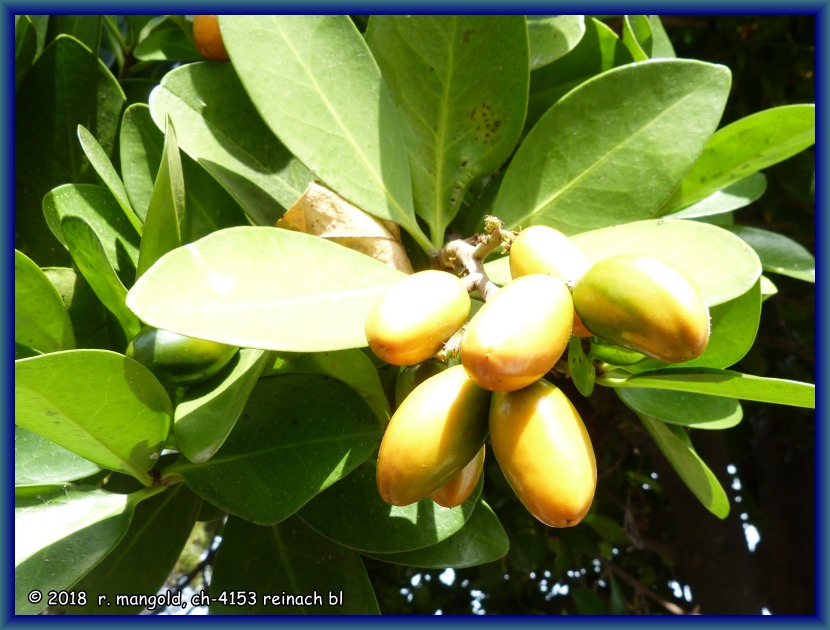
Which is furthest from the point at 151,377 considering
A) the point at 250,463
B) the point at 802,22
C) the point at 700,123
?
the point at 802,22

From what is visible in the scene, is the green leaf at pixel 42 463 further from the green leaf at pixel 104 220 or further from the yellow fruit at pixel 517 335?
the yellow fruit at pixel 517 335

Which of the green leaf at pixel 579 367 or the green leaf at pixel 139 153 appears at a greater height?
the green leaf at pixel 139 153

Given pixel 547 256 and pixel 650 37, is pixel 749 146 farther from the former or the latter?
pixel 547 256

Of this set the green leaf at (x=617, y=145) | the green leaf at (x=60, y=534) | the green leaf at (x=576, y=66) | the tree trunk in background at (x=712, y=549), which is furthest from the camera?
the tree trunk in background at (x=712, y=549)

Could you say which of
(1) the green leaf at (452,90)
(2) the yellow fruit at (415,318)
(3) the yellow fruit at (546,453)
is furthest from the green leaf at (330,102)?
(3) the yellow fruit at (546,453)

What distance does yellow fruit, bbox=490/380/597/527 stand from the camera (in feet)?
2.08

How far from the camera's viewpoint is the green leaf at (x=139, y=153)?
3.35 feet

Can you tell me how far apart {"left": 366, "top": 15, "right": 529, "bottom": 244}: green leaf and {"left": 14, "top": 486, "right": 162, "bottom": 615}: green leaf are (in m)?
0.52

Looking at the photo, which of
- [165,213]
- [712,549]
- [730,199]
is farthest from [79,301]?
[712,549]

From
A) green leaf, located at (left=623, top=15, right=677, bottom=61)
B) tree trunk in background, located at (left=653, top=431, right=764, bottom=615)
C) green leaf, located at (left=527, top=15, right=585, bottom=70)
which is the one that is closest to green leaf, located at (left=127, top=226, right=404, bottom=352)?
green leaf, located at (left=527, top=15, right=585, bottom=70)

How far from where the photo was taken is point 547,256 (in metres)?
0.74

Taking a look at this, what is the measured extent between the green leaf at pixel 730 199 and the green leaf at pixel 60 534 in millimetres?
905

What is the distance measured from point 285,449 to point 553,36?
2.23ft

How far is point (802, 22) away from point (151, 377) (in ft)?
7.54
